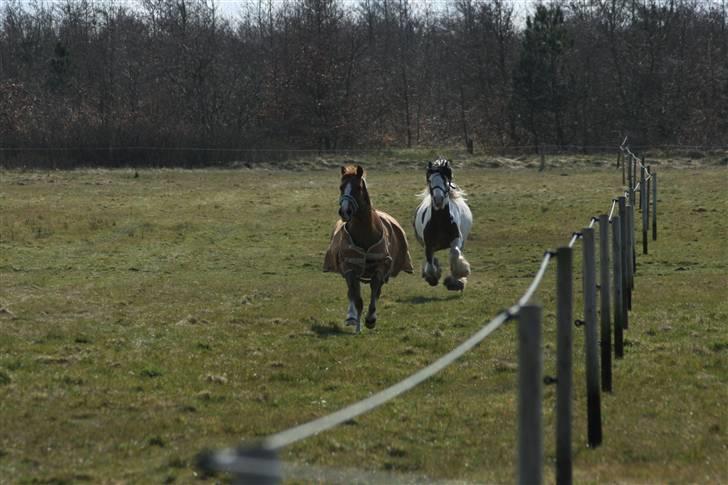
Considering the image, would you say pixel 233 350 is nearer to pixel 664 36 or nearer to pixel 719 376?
pixel 719 376

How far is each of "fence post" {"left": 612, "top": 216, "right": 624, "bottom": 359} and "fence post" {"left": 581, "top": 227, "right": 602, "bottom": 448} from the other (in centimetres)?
242

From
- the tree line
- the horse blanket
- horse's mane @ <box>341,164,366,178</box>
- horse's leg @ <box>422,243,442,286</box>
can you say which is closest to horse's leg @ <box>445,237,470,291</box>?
horse's leg @ <box>422,243,442,286</box>

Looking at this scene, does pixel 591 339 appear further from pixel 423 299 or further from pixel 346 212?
pixel 423 299

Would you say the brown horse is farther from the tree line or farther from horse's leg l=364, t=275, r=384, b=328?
the tree line

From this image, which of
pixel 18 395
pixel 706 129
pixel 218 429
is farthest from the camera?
pixel 706 129

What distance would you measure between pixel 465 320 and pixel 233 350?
11.7 feet

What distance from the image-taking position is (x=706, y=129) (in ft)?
230

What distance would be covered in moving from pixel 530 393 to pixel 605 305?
5242 mm

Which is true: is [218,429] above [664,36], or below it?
below

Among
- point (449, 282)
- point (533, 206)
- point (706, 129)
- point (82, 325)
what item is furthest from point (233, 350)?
point (706, 129)

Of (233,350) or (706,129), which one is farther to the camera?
(706,129)

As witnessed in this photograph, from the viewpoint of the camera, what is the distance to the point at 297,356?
11.9 meters

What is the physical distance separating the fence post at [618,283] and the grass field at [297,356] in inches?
8.9

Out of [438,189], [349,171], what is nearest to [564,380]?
[349,171]
